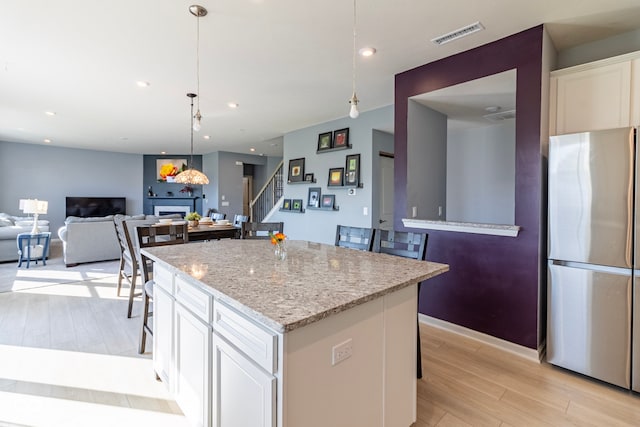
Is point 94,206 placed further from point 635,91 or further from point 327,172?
point 635,91

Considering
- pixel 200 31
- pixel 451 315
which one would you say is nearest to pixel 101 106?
pixel 200 31

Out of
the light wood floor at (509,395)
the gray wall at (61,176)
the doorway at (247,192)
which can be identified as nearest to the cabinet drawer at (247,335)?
the light wood floor at (509,395)

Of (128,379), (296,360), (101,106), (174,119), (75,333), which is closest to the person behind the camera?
(296,360)

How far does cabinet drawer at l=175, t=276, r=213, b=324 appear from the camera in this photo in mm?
1477

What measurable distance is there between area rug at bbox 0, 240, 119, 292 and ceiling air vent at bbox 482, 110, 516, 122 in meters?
6.34

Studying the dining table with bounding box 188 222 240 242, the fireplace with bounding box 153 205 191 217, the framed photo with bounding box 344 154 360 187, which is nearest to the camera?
the dining table with bounding box 188 222 240 242

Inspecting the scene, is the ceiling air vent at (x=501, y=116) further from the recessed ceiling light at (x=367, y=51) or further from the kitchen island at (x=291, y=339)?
the kitchen island at (x=291, y=339)

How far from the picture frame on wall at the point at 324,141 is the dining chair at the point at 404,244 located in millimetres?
3179

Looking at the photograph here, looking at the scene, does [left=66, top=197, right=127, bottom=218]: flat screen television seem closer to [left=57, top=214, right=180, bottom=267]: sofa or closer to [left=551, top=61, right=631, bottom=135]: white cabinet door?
[left=57, top=214, right=180, bottom=267]: sofa

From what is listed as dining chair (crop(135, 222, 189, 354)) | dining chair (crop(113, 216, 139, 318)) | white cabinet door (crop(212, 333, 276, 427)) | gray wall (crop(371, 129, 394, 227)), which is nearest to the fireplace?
dining chair (crop(113, 216, 139, 318))

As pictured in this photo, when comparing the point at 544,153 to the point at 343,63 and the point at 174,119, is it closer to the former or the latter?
the point at 343,63

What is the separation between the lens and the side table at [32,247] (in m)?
5.65

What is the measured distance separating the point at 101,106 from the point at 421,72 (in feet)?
15.6

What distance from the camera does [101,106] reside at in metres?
4.91
